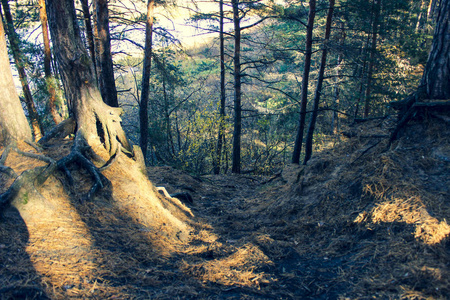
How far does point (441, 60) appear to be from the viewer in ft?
16.1

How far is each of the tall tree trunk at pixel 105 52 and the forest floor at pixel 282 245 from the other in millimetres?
3928

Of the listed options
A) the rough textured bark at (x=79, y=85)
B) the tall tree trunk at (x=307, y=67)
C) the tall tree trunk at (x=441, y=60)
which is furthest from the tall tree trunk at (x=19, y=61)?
the tall tree trunk at (x=441, y=60)

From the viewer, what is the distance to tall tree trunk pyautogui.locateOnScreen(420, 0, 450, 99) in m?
4.82

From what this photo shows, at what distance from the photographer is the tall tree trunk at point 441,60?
482cm

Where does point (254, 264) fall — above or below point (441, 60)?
below

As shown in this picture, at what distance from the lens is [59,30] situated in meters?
5.06

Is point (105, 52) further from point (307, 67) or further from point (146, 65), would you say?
point (307, 67)

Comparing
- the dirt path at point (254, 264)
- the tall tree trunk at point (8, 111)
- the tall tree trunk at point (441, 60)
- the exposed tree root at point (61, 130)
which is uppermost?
the tall tree trunk at point (441, 60)

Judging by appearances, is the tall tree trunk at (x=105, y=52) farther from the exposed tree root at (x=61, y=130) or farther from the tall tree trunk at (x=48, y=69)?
the tall tree trunk at (x=48, y=69)

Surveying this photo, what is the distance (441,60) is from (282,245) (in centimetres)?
434

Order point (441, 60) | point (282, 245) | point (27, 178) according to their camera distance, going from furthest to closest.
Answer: point (441, 60) → point (282, 245) → point (27, 178)

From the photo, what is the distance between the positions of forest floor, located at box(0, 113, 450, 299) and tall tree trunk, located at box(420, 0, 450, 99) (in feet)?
1.89

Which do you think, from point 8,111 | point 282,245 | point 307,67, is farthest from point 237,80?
point 282,245

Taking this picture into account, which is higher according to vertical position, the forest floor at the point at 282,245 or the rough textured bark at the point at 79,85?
the rough textured bark at the point at 79,85
